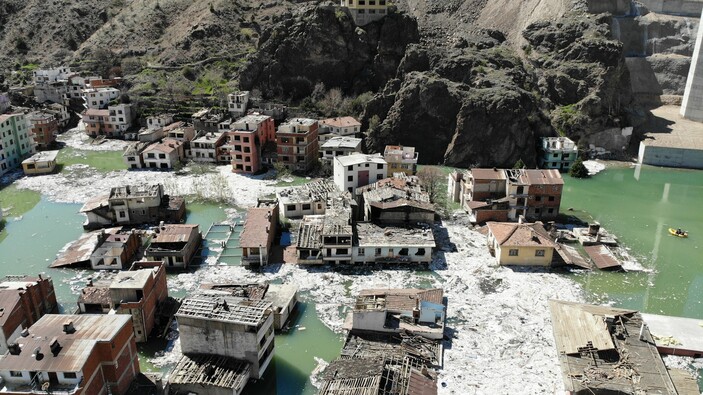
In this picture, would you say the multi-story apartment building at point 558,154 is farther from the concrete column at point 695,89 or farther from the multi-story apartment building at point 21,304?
the multi-story apartment building at point 21,304

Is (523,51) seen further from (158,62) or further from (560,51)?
(158,62)

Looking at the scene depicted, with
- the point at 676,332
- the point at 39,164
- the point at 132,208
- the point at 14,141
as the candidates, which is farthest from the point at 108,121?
the point at 676,332

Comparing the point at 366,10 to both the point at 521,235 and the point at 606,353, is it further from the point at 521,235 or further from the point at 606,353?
the point at 606,353

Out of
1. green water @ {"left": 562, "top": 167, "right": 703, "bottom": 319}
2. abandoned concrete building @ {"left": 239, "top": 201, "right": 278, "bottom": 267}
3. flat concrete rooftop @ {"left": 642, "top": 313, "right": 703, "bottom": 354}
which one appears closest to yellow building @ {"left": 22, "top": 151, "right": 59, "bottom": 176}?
abandoned concrete building @ {"left": 239, "top": 201, "right": 278, "bottom": 267}

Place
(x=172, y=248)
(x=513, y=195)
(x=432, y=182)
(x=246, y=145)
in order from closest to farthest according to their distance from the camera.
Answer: (x=172, y=248) → (x=513, y=195) → (x=432, y=182) → (x=246, y=145)

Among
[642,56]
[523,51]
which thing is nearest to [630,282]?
[523,51]
